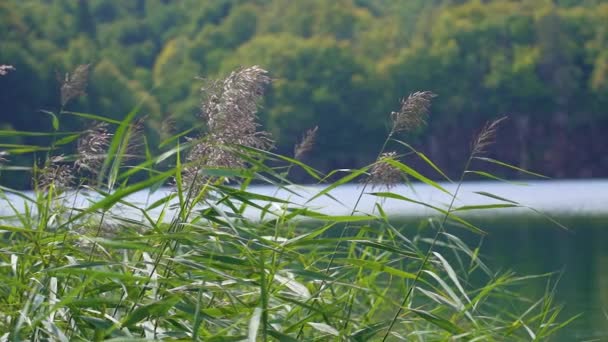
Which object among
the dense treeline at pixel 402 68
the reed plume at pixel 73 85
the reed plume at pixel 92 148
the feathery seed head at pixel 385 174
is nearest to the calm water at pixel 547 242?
the feathery seed head at pixel 385 174

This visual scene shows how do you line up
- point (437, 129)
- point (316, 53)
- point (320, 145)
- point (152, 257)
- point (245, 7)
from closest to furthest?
1. point (152, 257)
2. point (320, 145)
3. point (437, 129)
4. point (316, 53)
5. point (245, 7)

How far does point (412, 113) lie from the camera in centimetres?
271

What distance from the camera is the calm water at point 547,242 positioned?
4535 millimetres

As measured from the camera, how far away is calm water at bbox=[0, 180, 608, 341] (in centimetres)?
454

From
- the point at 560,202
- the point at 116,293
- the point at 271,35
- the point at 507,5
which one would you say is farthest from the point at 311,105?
the point at 116,293

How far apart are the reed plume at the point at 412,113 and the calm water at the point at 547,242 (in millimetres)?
185

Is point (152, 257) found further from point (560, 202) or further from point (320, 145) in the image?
point (320, 145)

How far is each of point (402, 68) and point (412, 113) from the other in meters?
62.4

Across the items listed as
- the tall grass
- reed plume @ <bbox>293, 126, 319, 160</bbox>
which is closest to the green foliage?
the tall grass

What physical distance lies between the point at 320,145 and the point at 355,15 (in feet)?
79.0

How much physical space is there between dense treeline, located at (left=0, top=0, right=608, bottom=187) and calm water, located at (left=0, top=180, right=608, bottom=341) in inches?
1135

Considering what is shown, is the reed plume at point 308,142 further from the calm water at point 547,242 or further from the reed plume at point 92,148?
the reed plume at point 92,148

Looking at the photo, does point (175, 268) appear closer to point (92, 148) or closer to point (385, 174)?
point (92, 148)

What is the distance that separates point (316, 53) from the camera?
212 ft
